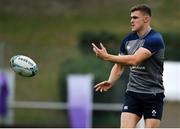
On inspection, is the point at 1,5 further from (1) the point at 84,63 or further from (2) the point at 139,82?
(2) the point at 139,82

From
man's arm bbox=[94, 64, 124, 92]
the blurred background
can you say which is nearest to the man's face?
man's arm bbox=[94, 64, 124, 92]

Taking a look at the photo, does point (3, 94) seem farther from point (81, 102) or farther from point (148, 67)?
point (148, 67)

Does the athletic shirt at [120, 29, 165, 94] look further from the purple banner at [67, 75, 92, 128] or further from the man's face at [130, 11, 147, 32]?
the purple banner at [67, 75, 92, 128]

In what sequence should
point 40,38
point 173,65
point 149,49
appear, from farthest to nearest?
point 40,38, point 173,65, point 149,49

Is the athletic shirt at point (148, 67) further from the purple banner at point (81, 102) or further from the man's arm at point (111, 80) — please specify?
the purple banner at point (81, 102)

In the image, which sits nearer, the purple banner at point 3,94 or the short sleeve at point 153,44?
the short sleeve at point 153,44

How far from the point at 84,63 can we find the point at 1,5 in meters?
14.1

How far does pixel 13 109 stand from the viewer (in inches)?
765

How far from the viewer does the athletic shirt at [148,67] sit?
8.81 meters

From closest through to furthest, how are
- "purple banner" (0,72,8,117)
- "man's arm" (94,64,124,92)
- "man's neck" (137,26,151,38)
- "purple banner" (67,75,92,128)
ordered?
"man's neck" (137,26,151,38) < "man's arm" (94,64,124,92) < "purple banner" (67,75,92,128) < "purple banner" (0,72,8,117)

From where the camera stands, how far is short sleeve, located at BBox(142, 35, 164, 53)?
8723 mm

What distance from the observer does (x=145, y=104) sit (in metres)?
9.03

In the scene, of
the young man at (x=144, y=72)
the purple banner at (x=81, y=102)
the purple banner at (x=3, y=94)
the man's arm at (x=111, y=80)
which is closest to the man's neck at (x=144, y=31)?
the young man at (x=144, y=72)

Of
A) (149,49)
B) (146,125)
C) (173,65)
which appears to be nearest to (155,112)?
(146,125)
